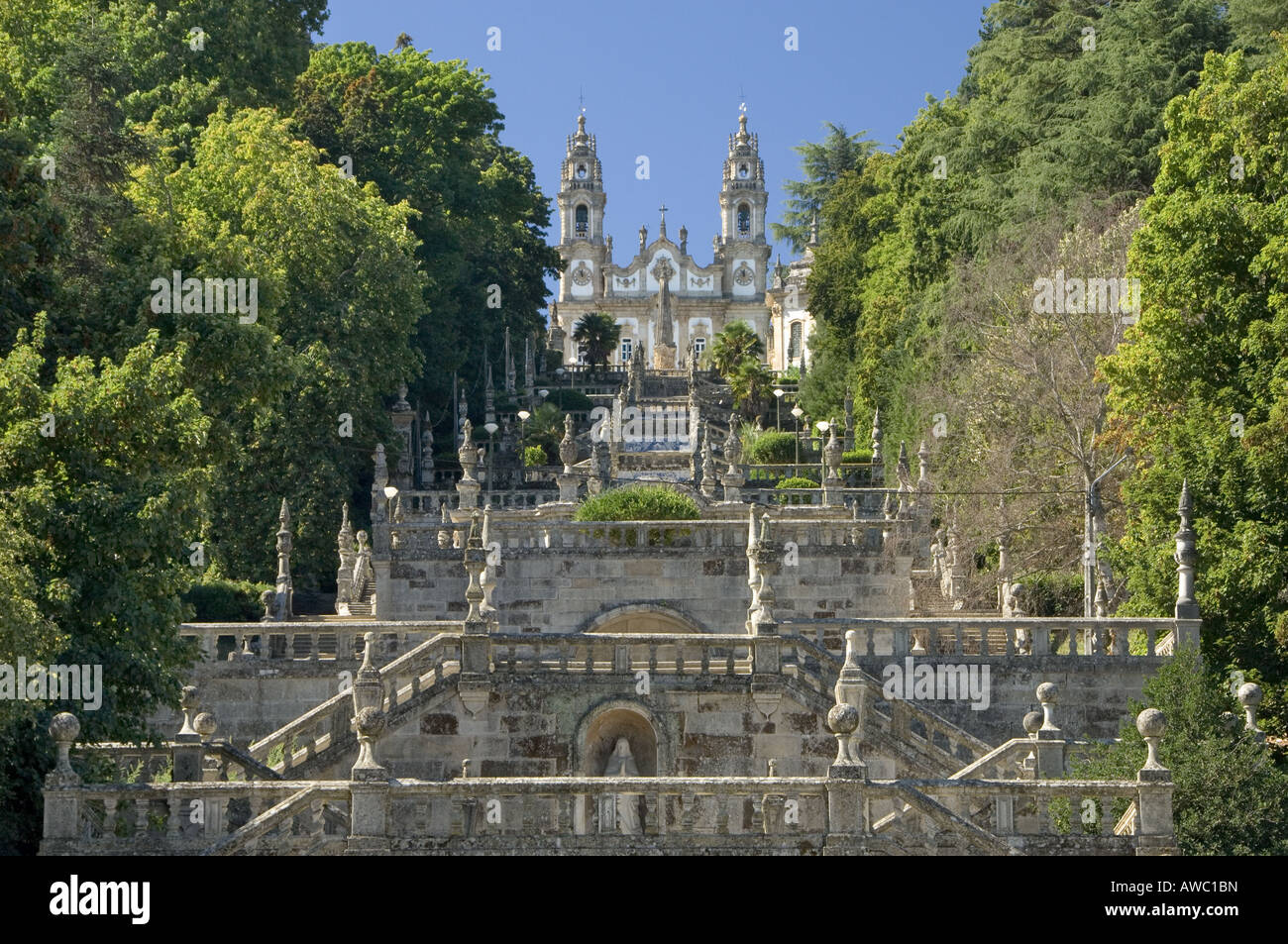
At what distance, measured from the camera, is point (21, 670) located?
22.2m

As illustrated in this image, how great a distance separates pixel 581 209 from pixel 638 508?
12756 centimetres

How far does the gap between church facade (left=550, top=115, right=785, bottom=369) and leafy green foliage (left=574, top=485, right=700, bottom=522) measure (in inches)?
4390

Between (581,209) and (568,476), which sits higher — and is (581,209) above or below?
above

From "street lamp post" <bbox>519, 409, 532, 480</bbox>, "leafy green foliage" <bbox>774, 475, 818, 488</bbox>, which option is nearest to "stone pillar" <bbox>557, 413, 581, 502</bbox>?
"street lamp post" <bbox>519, 409, 532, 480</bbox>

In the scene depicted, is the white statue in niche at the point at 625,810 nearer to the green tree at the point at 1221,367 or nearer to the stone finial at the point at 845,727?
the stone finial at the point at 845,727

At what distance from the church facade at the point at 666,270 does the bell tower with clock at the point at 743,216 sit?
2.9 inches

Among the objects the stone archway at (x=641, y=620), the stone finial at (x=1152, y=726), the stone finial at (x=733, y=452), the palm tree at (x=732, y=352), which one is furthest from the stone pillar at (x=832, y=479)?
the palm tree at (x=732, y=352)

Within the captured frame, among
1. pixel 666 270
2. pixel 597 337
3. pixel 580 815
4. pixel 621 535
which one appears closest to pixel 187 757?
pixel 580 815

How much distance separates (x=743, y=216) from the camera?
165m

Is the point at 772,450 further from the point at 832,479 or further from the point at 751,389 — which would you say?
the point at 751,389

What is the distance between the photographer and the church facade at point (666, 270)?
515 ft

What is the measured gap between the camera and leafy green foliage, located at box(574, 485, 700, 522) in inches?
1535

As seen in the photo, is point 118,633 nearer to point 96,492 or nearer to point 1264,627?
point 96,492

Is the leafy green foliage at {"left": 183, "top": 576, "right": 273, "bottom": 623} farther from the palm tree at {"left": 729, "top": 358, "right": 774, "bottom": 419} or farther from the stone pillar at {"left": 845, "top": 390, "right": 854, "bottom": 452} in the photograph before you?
the palm tree at {"left": 729, "top": 358, "right": 774, "bottom": 419}
